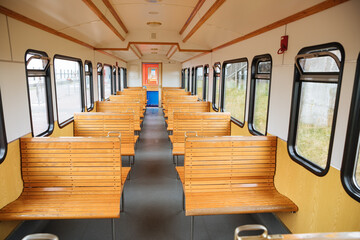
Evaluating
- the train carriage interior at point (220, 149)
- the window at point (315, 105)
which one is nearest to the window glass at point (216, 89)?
the train carriage interior at point (220, 149)

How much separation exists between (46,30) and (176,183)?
10.8 feet

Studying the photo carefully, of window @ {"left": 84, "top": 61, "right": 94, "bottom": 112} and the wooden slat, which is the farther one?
window @ {"left": 84, "top": 61, "right": 94, "bottom": 112}

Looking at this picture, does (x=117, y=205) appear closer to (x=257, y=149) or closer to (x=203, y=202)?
(x=203, y=202)

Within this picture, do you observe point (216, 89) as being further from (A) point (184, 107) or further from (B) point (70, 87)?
(B) point (70, 87)

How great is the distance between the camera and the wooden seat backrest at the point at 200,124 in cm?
470

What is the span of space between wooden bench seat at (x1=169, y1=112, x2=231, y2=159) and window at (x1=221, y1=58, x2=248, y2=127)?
30 cm

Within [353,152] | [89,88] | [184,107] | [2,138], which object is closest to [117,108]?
[89,88]

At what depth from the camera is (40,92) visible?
415 cm

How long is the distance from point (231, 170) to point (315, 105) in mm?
1202

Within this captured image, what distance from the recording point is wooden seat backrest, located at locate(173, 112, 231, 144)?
4.70m

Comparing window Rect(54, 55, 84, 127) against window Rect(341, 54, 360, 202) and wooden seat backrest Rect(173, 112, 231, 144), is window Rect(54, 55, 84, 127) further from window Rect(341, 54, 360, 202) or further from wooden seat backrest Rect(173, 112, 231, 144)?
window Rect(341, 54, 360, 202)

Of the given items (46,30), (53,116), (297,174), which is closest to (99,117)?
(53,116)

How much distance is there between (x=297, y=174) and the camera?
9.11 feet

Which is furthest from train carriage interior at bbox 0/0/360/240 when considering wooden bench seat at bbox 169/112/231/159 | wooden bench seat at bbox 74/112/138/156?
wooden bench seat at bbox 169/112/231/159
